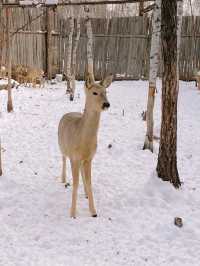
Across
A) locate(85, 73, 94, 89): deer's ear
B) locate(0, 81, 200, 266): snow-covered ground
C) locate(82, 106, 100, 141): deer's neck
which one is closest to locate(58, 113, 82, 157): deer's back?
locate(82, 106, 100, 141): deer's neck

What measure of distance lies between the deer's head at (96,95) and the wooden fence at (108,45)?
12900mm

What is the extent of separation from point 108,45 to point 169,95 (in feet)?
43.0

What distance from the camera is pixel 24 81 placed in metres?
15.9

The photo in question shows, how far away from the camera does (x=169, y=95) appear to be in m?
5.18

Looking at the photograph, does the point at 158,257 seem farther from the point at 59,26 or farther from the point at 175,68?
the point at 59,26

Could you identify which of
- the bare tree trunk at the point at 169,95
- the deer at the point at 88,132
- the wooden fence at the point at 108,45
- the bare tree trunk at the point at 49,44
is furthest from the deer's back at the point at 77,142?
the bare tree trunk at the point at 49,44

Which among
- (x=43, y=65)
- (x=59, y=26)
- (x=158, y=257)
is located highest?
(x=59, y=26)

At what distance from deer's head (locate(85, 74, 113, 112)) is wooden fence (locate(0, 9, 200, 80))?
12.9 metres

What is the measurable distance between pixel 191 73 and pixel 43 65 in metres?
6.74

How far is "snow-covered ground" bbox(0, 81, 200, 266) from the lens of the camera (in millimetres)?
3850

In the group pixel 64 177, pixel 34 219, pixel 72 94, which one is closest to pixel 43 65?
pixel 72 94

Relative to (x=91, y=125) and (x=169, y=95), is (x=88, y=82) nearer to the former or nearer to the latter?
(x=91, y=125)

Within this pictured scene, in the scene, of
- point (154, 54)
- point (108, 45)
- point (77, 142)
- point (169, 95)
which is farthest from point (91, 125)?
point (108, 45)

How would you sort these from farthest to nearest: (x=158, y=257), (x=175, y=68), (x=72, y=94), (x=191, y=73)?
(x=191, y=73)
(x=72, y=94)
(x=175, y=68)
(x=158, y=257)
